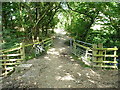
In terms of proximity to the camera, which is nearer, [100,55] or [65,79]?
[65,79]

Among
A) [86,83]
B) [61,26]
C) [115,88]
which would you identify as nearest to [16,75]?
[86,83]

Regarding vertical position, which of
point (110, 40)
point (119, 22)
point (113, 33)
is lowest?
point (110, 40)

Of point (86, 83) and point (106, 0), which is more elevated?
point (106, 0)

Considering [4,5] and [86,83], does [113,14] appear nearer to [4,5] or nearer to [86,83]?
[86,83]

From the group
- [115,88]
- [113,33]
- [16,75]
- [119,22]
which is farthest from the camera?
[113,33]

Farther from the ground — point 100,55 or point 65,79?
point 100,55

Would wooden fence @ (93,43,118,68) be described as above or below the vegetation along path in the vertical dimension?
above

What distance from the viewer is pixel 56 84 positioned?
3051 mm

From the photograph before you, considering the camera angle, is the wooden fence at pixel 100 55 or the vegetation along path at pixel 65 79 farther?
the wooden fence at pixel 100 55

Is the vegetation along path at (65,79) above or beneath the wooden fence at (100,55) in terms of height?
beneath

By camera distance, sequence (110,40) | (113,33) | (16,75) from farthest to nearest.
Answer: (113,33) < (110,40) < (16,75)

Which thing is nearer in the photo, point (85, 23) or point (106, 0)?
point (106, 0)

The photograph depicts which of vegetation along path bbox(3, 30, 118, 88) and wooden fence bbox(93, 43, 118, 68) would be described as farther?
wooden fence bbox(93, 43, 118, 68)

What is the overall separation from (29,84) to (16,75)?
3.25 ft
